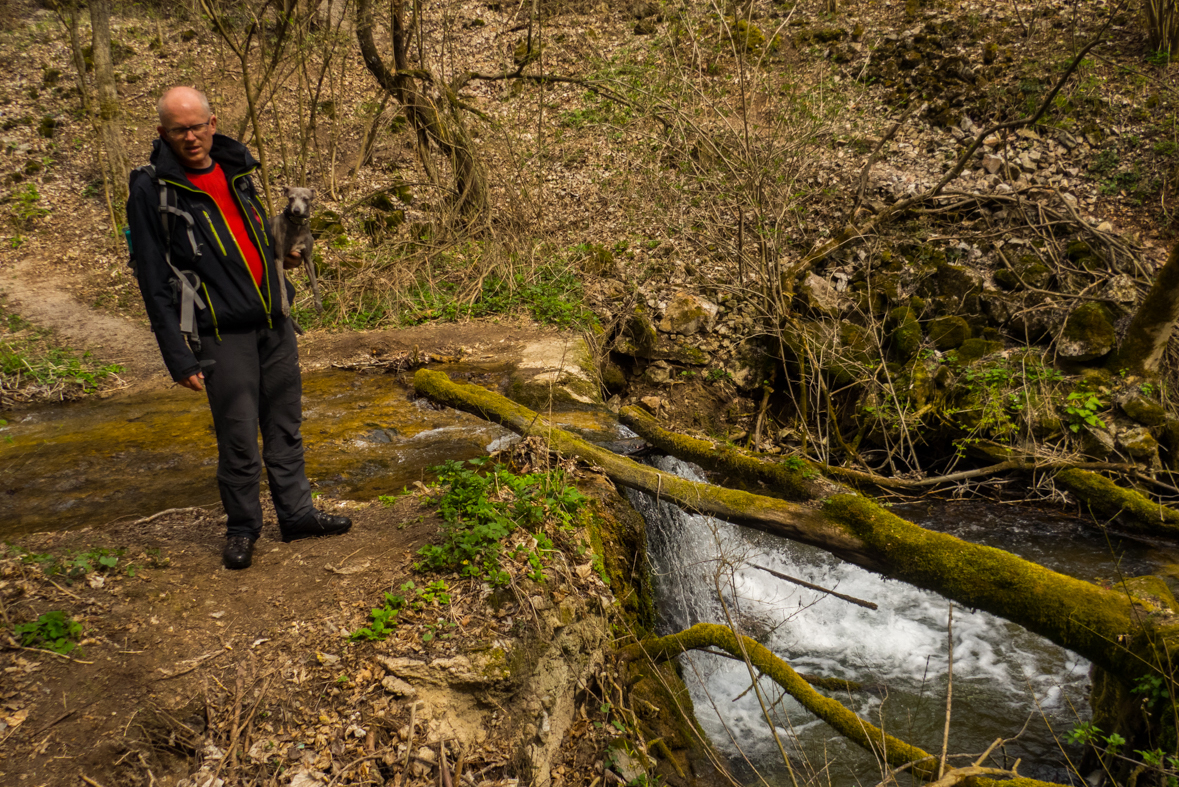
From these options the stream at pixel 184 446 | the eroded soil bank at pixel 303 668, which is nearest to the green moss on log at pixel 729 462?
the stream at pixel 184 446

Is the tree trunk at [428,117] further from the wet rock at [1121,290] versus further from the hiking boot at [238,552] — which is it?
the wet rock at [1121,290]

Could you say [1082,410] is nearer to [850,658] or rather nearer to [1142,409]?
[1142,409]

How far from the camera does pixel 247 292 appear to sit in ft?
9.43

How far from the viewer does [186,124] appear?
261cm

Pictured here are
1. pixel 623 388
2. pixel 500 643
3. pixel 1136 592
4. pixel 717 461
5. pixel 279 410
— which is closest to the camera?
pixel 500 643

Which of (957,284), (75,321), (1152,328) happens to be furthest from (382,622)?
(75,321)

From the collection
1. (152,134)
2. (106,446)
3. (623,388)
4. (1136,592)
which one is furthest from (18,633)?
(152,134)

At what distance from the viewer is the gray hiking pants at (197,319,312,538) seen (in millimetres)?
2896

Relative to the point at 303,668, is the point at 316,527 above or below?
above

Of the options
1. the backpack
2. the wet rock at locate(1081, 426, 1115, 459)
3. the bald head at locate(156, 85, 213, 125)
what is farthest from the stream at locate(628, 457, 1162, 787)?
the bald head at locate(156, 85, 213, 125)

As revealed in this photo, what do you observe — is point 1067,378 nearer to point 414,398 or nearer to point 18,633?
point 414,398

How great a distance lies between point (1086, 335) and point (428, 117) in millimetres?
8781

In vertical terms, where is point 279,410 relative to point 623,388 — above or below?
above

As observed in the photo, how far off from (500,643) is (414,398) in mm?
3535
